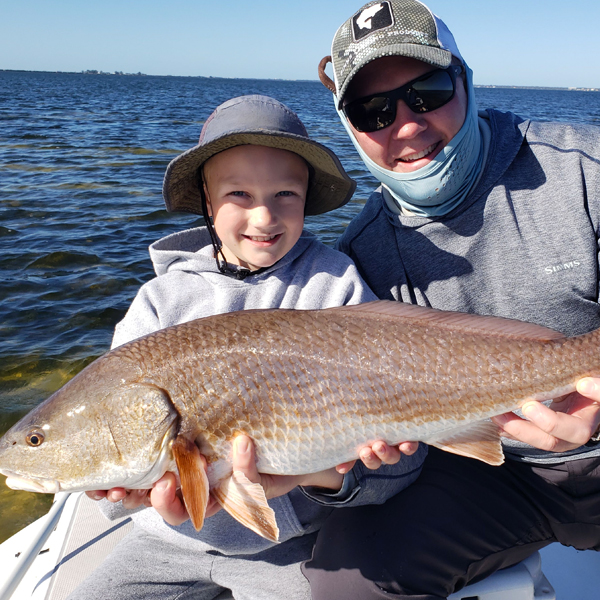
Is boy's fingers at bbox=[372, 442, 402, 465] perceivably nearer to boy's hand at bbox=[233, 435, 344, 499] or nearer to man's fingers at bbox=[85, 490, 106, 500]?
boy's hand at bbox=[233, 435, 344, 499]

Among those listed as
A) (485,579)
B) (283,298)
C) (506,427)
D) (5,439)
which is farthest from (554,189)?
(5,439)

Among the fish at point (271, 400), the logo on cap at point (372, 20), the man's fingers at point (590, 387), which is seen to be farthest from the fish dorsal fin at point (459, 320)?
the logo on cap at point (372, 20)

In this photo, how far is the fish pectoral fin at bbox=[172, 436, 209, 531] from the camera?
2076 millimetres

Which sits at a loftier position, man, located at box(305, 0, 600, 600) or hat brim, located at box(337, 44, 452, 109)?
hat brim, located at box(337, 44, 452, 109)

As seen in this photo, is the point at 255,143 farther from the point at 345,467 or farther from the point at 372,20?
the point at 345,467

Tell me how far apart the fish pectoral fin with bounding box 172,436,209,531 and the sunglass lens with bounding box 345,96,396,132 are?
1838mm

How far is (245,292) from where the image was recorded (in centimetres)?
286

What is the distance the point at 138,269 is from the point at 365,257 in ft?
21.7

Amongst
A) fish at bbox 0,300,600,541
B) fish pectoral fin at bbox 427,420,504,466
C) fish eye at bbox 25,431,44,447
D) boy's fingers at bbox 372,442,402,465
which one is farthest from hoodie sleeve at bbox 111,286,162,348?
fish pectoral fin at bbox 427,420,504,466

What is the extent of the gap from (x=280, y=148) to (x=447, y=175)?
0.86m

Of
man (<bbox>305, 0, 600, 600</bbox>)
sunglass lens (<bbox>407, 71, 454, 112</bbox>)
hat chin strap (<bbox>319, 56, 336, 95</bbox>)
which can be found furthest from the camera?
hat chin strap (<bbox>319, 56, 336, 95</bbox>)

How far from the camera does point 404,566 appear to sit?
94.1 inches

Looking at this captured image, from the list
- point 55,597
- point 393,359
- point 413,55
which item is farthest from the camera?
point 55,597

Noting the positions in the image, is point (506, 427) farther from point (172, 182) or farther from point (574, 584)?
point (172, 182)
